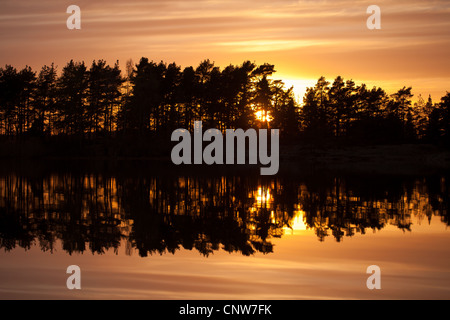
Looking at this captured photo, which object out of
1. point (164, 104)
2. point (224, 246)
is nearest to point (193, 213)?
point (224, 246)

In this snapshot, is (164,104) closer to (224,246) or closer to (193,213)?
(193,213)

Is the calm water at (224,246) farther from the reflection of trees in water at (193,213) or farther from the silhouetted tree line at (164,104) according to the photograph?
the silhouetted tree line at (164,104)

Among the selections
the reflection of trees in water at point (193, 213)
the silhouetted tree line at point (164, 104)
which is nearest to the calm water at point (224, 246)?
the reflection of trees in water at point (193, 213)

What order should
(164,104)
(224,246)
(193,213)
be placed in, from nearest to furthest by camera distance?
(224,246) < (193,213) < (164,104)

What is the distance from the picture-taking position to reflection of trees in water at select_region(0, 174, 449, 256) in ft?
45.3

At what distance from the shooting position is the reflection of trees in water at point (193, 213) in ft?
45.3

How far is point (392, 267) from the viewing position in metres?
11.2

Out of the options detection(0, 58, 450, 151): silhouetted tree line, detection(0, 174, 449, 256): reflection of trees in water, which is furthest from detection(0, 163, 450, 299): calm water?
detection(0, 58, 450, 151): silhouetted tree line

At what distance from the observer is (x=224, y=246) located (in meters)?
13.1

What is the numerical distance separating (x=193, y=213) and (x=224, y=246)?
567cm

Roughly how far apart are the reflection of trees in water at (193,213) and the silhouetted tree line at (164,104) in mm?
54498

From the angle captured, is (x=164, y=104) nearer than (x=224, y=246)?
No

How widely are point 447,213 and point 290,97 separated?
270 ft
